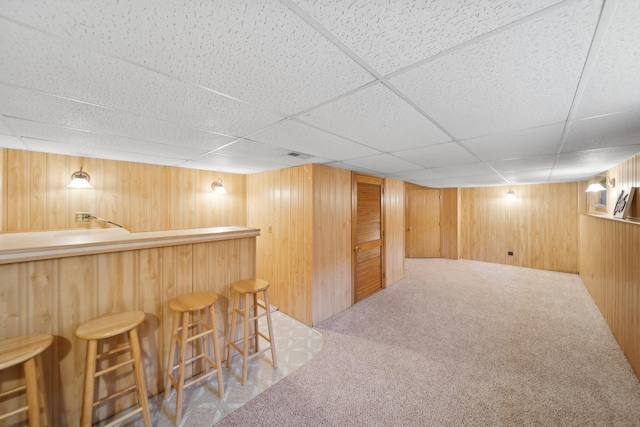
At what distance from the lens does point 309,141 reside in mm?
2152

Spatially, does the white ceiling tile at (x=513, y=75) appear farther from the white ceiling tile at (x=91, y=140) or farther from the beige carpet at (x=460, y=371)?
the white ceiling tile at (x=91, y=140)

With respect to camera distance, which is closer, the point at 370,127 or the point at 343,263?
the point at 370,127

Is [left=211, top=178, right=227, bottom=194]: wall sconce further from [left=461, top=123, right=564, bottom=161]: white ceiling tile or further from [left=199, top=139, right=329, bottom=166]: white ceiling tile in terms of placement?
[left=461, top=123, right=564, bottom=161]: white ceiling tile

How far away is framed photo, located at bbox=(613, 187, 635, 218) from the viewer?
2.76 meters

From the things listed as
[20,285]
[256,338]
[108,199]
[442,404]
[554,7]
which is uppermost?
[554,7]

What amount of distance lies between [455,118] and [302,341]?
8.72 feet

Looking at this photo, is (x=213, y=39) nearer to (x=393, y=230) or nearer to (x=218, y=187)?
(x=218, y=187)

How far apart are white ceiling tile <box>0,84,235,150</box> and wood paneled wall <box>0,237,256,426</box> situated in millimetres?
978

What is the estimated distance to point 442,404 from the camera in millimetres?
1834

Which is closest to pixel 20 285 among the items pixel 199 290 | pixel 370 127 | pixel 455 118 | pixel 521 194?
pixel 199 290

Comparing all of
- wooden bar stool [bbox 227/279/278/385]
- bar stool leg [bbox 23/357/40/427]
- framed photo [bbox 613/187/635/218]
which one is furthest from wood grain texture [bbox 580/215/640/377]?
bar stool leg [bbox 23/357/40/427]

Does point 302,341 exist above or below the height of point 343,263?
below

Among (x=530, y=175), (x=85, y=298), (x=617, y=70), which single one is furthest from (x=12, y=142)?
(x=530, y=175)

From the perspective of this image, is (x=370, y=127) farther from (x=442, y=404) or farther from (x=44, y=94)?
(x=442, y=404)
